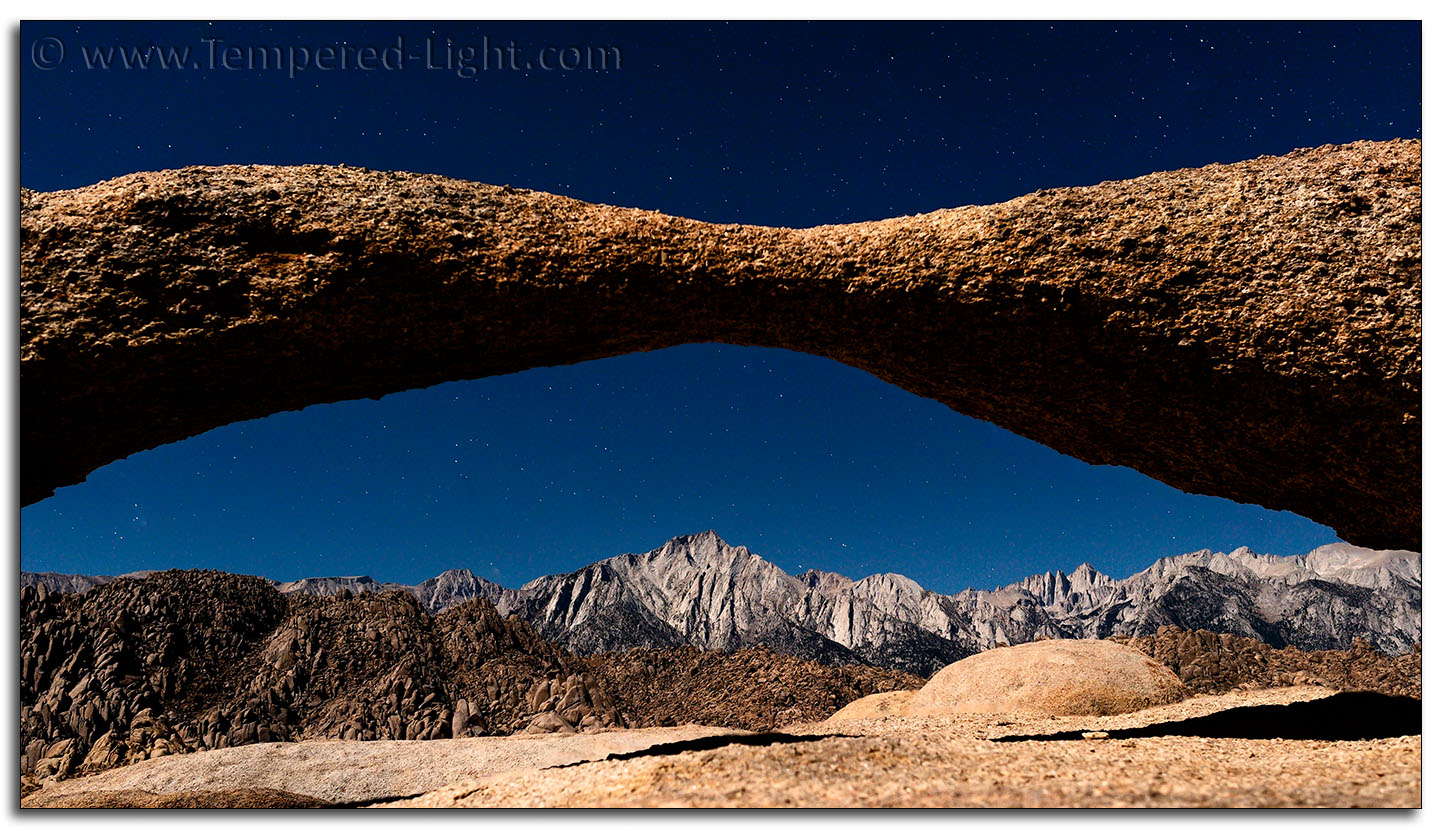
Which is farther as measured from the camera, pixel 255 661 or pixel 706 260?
pixel 255 661

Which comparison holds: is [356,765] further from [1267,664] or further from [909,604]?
[909,604]

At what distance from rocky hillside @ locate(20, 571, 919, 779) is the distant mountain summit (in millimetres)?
27987

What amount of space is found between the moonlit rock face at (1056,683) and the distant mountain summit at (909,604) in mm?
50245

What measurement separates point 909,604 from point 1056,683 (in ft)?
418

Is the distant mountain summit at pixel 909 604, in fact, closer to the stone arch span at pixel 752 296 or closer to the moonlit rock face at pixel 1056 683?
the moonlit rock face at pixel 1056 683

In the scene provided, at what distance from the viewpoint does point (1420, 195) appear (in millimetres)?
7516

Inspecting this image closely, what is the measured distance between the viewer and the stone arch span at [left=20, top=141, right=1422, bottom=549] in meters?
7.23

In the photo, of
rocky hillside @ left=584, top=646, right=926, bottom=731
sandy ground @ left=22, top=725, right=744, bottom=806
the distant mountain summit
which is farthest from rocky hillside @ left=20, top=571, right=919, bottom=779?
the distant mountain summit

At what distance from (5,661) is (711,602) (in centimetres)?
12160

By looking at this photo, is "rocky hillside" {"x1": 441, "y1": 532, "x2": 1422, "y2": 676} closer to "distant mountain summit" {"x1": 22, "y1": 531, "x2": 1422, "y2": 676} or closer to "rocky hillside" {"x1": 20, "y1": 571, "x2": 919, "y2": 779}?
"distant mountain summit" {"x1": 22, "y1": 531, "x2": 1422, "y2": 676}

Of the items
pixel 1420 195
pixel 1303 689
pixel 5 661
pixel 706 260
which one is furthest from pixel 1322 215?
pixel 5 661

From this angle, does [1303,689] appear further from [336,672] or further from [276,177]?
[336,672]

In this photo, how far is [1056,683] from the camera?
15266mm

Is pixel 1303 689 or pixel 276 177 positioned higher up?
pixel 276 177
